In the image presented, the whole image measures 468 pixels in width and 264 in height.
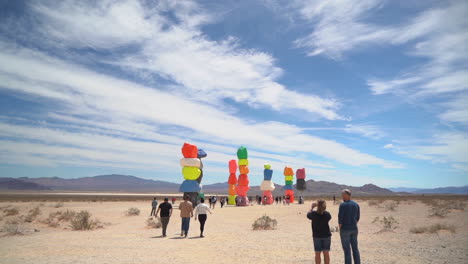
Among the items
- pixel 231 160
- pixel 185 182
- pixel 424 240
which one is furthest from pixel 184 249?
pixel 231 160

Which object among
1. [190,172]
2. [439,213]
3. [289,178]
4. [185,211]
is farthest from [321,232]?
[289,178]

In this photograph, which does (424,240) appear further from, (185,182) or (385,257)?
(185,182)

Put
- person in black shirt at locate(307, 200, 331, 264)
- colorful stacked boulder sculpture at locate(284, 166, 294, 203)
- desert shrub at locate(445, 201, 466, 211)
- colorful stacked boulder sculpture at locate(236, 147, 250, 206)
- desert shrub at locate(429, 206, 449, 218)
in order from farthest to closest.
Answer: colorful stacked boulder sculpture at locate(284, 166, 294, 203) < colorful stacked boulder sculpture at locate(236, 147, 250, 206) < desert shrub at locate(445, 201, 466, 211) < desert shrub at locate(429, 206, 449, 218) < person in black shirt at locate(307, 200, 331, 264)

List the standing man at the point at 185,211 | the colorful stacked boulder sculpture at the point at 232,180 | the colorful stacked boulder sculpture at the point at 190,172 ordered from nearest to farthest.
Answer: the standing man at the point at 185,211 → the colorful stacked boulder sculpture at the point at 190,172 → the colorful stacked boulder sculpture at the point at 232,180

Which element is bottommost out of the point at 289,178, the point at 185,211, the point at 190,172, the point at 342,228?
the point at 185,211

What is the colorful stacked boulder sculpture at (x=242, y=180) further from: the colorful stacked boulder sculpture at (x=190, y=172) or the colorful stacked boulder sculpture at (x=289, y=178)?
the colorful stacked boulder sculpture at (x=289, y=178)

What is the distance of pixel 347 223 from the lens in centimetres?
649

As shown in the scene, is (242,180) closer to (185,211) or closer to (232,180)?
(232,180)

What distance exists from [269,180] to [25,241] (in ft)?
106

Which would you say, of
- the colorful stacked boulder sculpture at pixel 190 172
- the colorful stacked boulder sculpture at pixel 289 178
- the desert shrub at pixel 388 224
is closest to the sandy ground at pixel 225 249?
the desert shrub at pixel 388 224

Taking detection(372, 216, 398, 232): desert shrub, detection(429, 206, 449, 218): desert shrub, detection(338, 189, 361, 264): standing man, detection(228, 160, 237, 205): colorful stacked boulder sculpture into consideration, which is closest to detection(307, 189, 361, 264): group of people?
detection(338, 189, 361, 264): standing man

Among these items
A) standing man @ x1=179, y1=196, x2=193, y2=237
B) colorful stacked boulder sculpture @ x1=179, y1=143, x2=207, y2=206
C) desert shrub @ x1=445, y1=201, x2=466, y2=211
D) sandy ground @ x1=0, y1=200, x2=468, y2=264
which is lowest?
sandy ground @ x1=0, y1=200, x2=468, y2=264

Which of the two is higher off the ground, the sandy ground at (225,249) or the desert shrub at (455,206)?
the desert shrub at (455,206)

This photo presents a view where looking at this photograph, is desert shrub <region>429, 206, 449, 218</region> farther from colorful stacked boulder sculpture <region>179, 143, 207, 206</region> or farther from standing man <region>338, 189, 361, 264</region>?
colorful stacked boulder sculpture <region>179, 143, 207, 206</region>
